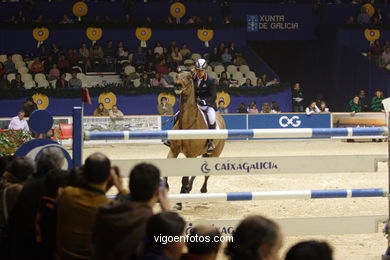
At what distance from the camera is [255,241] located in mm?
3391

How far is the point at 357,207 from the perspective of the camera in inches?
394

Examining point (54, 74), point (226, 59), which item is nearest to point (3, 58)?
point (54, 74)

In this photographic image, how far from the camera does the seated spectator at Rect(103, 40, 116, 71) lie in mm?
26078

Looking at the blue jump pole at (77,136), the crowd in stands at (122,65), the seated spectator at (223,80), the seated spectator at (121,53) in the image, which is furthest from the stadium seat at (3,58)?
the blue jump pole at (77,136)

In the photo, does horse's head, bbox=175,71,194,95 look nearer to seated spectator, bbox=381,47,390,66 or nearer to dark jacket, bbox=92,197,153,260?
dark jacket, bbox=92,197,153,260

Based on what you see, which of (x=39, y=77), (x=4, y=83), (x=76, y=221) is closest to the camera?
(x=76, y=221)

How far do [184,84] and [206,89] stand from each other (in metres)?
0.83

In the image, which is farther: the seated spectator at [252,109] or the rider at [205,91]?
the seated spectator at [252,109]

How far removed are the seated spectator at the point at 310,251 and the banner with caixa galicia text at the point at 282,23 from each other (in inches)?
1056

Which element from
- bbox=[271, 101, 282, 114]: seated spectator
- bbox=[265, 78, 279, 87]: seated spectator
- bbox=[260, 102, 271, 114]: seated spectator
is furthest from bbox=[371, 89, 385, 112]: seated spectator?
bbox=[260, 102, 271, 114]: seated spectator

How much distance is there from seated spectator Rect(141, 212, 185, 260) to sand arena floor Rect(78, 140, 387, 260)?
3.32 meters

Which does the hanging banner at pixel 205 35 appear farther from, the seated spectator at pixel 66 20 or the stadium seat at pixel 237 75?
the seated spectator at pixel 66 20

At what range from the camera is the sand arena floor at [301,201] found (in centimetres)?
780

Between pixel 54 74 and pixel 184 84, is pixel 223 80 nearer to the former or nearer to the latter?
pixel 54 74
